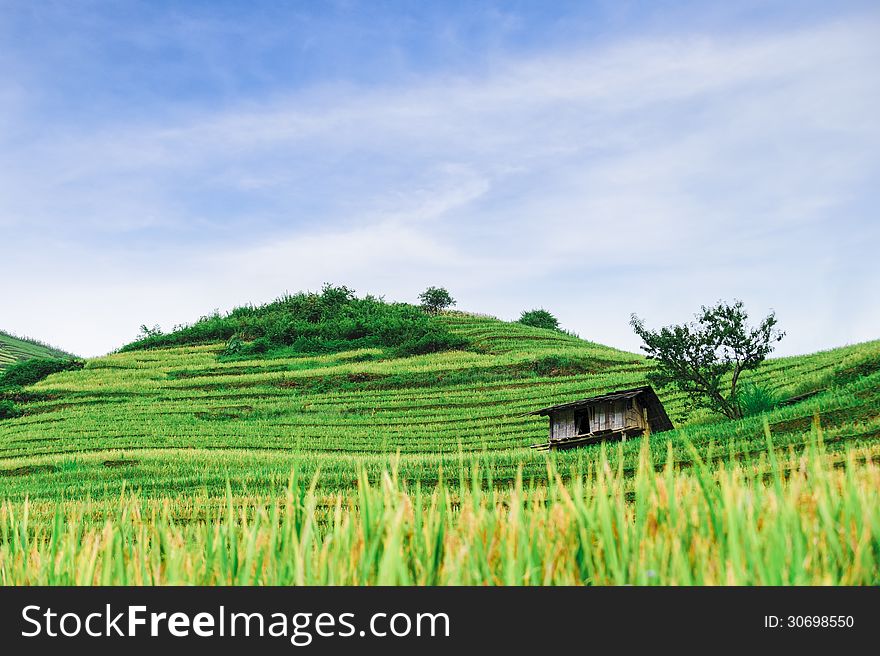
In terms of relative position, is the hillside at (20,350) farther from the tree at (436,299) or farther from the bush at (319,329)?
the tree at (436,299)

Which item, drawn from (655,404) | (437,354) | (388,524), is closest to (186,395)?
(437,354)

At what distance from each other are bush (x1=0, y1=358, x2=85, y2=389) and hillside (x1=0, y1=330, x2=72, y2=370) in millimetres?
7531

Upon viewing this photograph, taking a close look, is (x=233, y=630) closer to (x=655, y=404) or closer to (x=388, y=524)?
(x=388, y=524)

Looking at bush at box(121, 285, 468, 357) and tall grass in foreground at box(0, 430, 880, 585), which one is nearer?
tall grass in foreground at box(0, 430, 880, 585)

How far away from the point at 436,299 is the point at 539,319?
25.1 ft

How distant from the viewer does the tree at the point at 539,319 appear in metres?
46.2

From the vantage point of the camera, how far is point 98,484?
13.4 metres

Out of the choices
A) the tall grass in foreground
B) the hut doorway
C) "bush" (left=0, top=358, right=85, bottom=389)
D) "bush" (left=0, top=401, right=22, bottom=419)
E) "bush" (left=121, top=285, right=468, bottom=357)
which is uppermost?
"bush" (left=121, top=285, right=468, bottom=357)

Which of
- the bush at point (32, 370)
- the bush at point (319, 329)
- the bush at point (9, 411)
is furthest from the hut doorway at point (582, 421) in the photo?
the bush at point (32, 370)

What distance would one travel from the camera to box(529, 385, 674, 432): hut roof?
52.3ft

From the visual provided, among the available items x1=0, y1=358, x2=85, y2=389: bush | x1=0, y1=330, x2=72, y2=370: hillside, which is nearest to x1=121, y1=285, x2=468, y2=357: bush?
x1=0, y1=358, x2=85, y2=389: bush

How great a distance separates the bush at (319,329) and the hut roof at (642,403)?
16.7 metres

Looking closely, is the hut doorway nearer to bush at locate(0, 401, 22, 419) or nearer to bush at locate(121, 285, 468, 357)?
bush at locate(121, 285, 468, 357)

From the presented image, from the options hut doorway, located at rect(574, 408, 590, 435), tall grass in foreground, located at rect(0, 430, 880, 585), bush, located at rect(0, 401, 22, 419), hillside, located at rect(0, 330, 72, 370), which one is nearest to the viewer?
tall grass in foreground, located at rect(0, 430, 880, 585)
